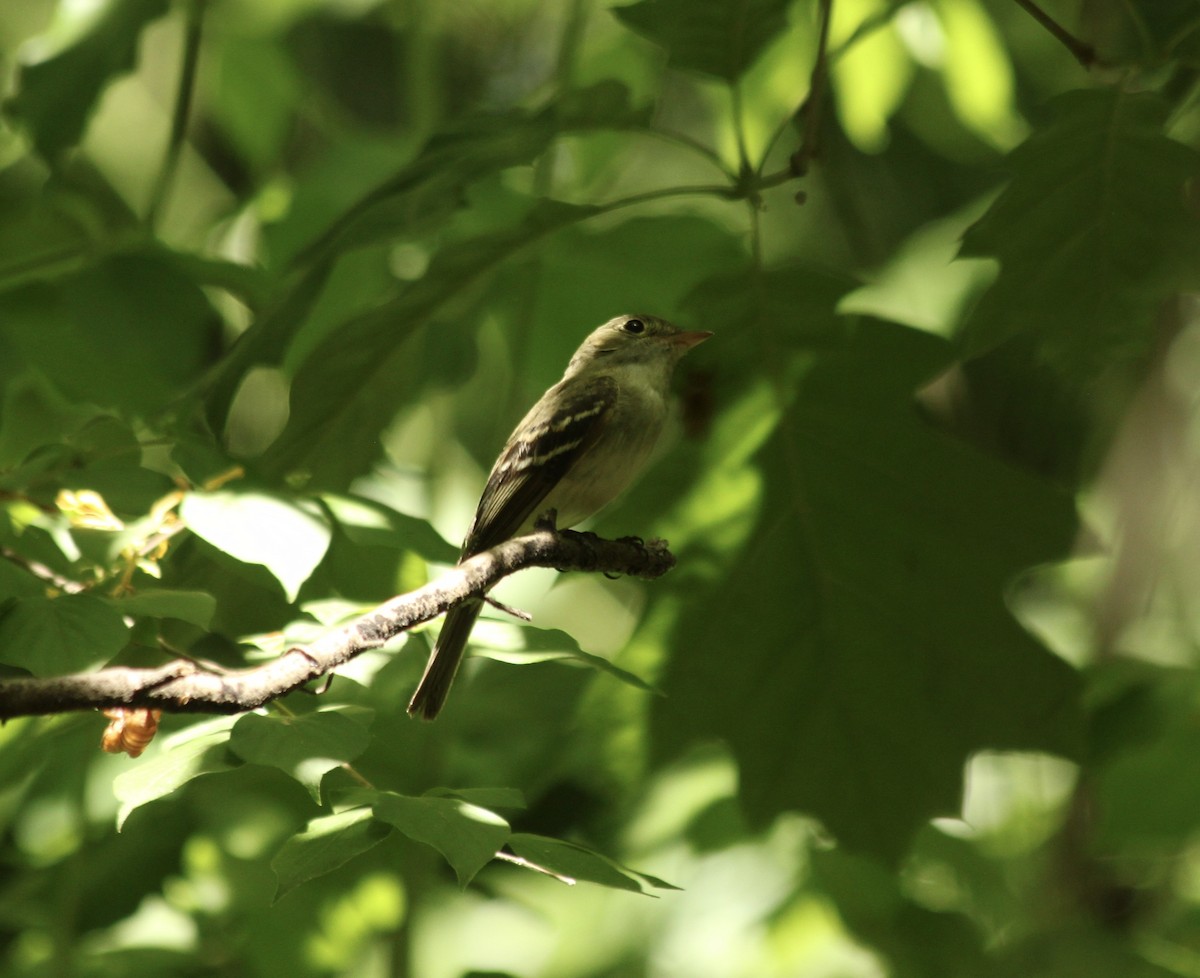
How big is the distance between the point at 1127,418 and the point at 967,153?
Result: 991 mm

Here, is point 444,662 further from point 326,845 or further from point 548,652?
point 326,845

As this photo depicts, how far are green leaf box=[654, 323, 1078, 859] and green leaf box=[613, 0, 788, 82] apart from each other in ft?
2.19

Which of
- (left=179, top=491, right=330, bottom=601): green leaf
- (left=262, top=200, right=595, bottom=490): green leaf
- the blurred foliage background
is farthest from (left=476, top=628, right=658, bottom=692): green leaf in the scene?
(left=262, top=200, right=595, bottom=490): green leaf

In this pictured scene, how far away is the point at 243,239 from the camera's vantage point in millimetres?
3674

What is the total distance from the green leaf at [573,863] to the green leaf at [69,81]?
182cm

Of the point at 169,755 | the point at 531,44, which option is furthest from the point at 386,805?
the point at 531,44

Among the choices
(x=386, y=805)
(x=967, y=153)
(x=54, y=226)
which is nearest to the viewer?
(x=386, y=805)

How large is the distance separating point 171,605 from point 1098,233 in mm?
1705

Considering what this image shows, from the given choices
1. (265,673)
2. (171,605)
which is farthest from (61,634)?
(265,673)

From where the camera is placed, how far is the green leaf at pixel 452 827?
5.41ft

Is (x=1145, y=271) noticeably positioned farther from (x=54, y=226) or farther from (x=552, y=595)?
(x=54, y=226)

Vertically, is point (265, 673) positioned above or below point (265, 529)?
above

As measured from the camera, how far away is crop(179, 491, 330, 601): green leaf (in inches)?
79.3

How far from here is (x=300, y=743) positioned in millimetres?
1630
